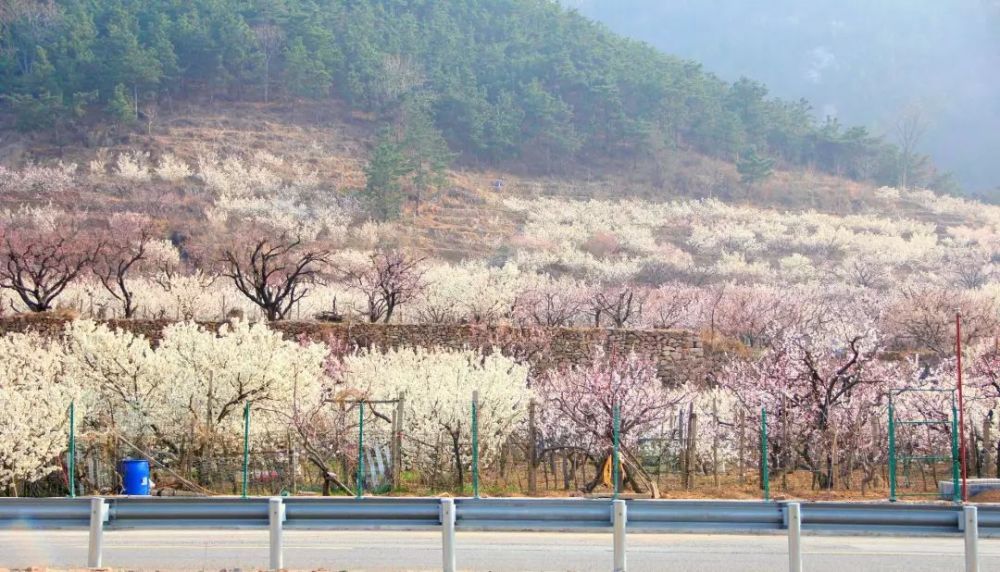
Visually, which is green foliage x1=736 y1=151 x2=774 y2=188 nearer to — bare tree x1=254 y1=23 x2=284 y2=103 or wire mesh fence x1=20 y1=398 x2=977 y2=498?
bare tree x1=254 y1=23 x2=284 y2=103

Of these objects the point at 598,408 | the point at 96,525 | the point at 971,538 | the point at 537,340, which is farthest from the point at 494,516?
the point at 537,340

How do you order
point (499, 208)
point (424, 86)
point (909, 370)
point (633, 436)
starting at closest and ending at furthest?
point (633, 436) → point (909, 370) → point (499, 208) → point (424, 86)

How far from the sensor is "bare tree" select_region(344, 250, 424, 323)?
41844 millimetres

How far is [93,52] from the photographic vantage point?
10031 centimetres

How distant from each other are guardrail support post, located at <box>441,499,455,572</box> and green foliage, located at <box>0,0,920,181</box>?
80088 millimetres

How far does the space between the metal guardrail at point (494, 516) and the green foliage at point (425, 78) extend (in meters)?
79.9

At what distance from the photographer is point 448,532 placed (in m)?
11.2

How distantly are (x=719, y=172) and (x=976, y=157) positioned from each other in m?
93.4

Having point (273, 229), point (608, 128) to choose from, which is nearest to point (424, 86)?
point (608, 128)


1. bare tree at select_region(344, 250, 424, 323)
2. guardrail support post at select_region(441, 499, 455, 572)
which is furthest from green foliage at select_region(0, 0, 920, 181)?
guardrail support post at select_region(441, 499, 455, 572)

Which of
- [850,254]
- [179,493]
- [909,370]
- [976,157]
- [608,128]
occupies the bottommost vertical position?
[179,493]

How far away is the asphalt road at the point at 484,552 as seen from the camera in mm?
12453

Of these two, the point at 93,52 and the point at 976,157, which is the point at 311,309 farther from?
the point at 976,157

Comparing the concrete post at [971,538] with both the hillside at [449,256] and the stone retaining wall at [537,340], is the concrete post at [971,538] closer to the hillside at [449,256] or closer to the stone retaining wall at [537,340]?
the hillside at [449,256]
